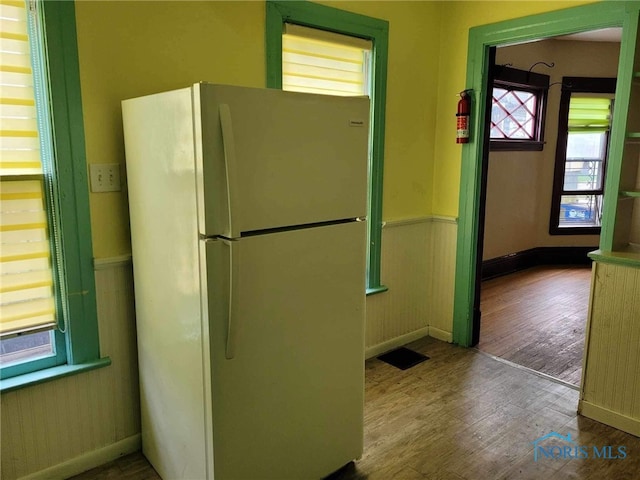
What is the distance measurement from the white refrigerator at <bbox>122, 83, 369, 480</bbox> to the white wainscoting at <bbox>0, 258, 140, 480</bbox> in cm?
12

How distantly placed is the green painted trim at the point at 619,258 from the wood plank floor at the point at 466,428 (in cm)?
84

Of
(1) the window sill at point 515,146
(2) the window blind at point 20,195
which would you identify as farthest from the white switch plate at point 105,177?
(1) the window sill at point 515,146

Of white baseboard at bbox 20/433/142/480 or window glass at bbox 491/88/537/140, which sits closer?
white baseboard at bbox 20/433/142/480

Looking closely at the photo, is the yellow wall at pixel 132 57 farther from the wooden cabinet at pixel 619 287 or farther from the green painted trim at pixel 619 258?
the green painted trim at pixel 619 258

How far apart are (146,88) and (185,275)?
0.91 meters

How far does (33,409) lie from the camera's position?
1942 mm

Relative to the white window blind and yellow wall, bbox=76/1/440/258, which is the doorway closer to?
the white window blind

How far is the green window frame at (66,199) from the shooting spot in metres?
1.82

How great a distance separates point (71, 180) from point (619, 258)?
2514mm

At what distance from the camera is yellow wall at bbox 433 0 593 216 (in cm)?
311

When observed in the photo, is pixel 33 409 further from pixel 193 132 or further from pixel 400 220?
pixel 400 220

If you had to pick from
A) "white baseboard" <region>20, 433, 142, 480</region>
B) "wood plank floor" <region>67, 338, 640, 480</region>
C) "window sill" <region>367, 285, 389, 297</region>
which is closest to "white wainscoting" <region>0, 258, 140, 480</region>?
"white baseboard" <region>20, 433, 142, 480</region>

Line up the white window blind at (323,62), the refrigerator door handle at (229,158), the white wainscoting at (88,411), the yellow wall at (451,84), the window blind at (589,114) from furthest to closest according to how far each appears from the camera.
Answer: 1. the window blind at (589,114)
2. the yellow wall at (451,84)
3. the white window blind at (323,62)
4. the white wainscoting at (88,411)
5. the refrigerator door handle at (229,158)

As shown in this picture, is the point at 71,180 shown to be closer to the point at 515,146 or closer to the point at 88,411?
the point at 88,411
